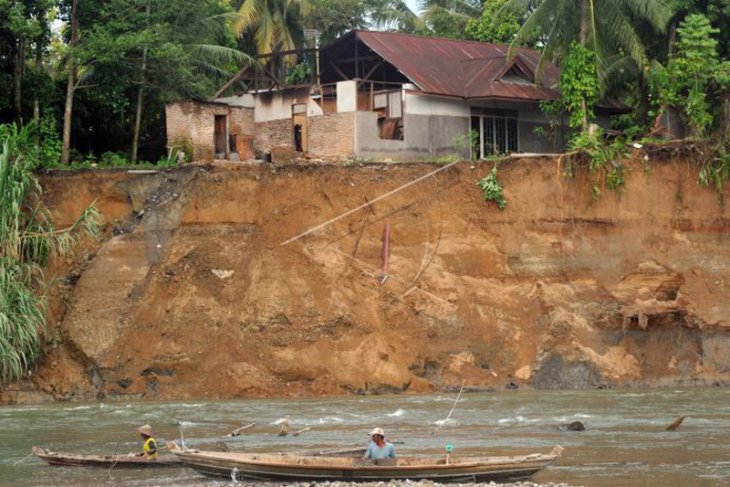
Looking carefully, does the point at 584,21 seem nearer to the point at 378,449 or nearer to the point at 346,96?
the point at 346,96

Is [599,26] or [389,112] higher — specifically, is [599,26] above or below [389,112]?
above

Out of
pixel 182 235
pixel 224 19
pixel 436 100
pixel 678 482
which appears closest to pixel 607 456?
pixel 678 482

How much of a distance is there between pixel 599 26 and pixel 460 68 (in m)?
5.47

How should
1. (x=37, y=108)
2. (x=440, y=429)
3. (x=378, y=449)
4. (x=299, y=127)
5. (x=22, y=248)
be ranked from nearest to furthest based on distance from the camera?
(x=378, y=449), (x=440, y=429), (x=22, y=248), (x=37, y=108), (x=299, y=127)

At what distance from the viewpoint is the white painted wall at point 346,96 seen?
3522 cm

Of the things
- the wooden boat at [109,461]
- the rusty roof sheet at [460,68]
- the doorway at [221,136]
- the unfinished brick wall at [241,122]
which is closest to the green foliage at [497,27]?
the rusty roof sheet at [460,68]

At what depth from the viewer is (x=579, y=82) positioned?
Result: 3234 centimetres

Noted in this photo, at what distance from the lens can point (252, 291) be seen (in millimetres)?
30891

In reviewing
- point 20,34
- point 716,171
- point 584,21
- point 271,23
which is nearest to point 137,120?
point 20,34

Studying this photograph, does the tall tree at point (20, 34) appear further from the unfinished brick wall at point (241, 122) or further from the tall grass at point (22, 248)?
the unfinished brick wall at point (241, 122)

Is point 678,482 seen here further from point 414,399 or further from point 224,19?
point 224,19

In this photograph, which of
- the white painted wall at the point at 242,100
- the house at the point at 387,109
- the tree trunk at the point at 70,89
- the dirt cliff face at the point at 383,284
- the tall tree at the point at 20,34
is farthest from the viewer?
the white painted wall at the point at 242,100

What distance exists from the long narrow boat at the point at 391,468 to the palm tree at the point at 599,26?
57.3 feet

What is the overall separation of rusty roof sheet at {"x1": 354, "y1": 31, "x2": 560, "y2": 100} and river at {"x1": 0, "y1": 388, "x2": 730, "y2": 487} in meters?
9.95
